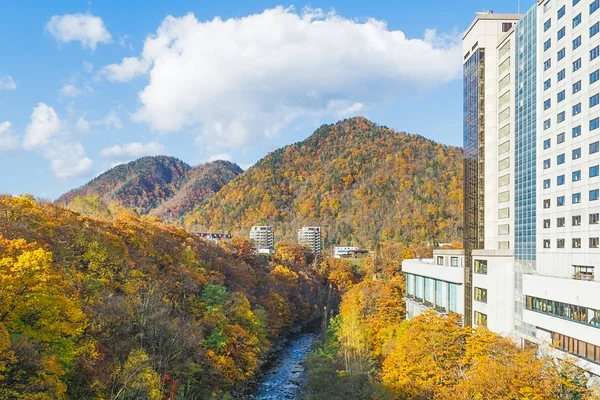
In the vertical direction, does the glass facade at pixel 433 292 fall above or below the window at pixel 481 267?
below

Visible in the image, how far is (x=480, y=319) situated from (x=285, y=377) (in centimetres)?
2304

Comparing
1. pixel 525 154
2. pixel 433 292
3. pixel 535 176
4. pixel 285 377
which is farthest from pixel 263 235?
pixel 535 176

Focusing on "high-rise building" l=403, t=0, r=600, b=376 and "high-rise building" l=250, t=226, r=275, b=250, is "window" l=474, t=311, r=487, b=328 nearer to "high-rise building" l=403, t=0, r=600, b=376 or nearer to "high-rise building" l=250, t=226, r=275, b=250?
"high-rise building" l=403, t=0, r=600, b=376

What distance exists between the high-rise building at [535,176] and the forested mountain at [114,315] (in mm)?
23879

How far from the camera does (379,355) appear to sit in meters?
46.9

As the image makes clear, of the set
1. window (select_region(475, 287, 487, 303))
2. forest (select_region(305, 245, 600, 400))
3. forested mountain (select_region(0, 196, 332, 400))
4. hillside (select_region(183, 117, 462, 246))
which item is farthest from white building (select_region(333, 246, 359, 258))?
window (select_region(475, 287, 487, 303))

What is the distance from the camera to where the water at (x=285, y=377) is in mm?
45156

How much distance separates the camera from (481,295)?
3938 centimetres

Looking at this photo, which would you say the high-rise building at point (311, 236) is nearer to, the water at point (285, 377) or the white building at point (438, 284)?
the water at point (285, 377)

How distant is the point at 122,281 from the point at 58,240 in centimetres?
674

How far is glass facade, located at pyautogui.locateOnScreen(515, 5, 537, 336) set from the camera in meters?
36.1

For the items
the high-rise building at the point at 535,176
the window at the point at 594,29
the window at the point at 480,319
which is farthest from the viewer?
the window at the point at 480,319

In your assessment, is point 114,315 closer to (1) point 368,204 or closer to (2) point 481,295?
(2) point 481,295

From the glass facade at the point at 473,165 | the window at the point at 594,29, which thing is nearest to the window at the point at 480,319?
the glass facade at the point at 473,165
